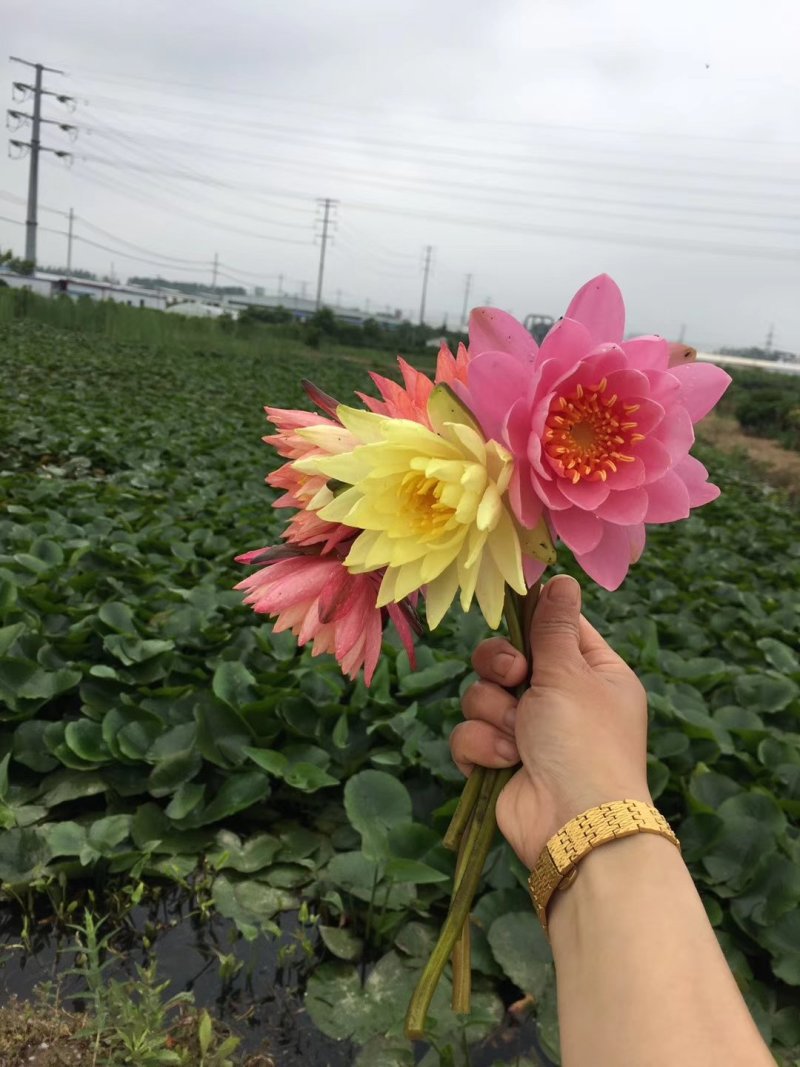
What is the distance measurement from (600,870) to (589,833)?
0.14 feet

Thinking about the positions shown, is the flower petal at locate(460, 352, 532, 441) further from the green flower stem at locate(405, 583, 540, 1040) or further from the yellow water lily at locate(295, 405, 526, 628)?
the green flower stem at locate(405, 583, 540, 1040)

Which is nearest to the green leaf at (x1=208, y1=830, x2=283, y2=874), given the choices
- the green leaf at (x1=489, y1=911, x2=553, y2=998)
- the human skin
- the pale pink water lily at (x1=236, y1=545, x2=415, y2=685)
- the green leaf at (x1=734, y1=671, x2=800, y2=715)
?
the green leaf at (x1=489, y1=911, x2=553, y2=998)

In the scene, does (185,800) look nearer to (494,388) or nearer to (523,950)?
(523,950)

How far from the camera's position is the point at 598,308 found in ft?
2.53

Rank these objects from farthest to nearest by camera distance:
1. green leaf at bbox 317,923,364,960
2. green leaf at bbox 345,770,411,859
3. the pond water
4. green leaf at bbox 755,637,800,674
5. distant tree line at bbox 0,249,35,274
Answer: distant tree line at bbox 0,249,35,274
green leaf at bbox 755,637,800,674
green leaf at bbox 345,770,411,859
green leaf at bbox 317,923,364,960
the pond water

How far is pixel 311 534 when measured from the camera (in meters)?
0.84

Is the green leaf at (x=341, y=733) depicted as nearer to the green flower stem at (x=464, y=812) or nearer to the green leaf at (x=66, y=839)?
the green leaf at (x=66, y=839)

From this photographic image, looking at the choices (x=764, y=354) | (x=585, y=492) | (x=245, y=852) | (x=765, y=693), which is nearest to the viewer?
(x=585, y=492)

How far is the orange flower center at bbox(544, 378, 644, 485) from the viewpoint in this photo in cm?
73

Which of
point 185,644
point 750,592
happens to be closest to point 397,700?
point 185,644

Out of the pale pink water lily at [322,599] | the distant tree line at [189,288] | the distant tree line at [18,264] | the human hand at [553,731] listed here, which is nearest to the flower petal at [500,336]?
the pale pink water lily at [322,599]

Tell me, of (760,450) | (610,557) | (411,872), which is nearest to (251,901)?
(411,872)

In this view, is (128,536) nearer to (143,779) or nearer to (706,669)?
(143,779)

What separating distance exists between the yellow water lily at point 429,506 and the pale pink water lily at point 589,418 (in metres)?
0.03
